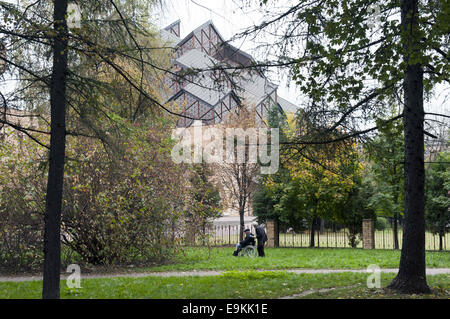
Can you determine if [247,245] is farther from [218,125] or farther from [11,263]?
[218,125]

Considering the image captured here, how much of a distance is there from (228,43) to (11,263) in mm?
9495

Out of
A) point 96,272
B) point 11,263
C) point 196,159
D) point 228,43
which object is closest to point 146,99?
point 228,43

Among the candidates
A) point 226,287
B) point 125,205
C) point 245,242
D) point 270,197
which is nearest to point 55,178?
point 226,287

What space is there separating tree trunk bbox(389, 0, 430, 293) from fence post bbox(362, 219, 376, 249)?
14.2 m

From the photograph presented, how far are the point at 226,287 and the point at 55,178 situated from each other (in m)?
4.15

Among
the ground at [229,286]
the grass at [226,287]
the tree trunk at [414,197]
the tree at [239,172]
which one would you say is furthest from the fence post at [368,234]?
the tree trunk at [414,197]

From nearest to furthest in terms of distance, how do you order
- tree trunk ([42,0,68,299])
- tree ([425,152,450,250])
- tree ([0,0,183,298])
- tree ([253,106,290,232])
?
tree ([0,0,183,298])
tree trunk ([42,0,68,299])
tree ([425,152,450,250])
tree ([253,106,290,232])

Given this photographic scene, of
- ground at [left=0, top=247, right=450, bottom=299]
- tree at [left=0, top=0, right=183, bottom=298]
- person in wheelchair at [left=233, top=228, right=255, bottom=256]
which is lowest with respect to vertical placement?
ground at [left=0, top=247, right=450, bottom=299]

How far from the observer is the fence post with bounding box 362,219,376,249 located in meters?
22.7

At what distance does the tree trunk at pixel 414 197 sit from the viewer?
8.80 meters

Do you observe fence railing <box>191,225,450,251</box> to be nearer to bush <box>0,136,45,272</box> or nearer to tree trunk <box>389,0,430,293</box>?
bush <box>0,136,45,272</box>

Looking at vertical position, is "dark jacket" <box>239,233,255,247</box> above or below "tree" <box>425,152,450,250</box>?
below

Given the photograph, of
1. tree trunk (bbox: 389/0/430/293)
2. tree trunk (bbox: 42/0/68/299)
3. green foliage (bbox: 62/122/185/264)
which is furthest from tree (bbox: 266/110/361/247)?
tree trunk (bbox: 42/0/68/299)

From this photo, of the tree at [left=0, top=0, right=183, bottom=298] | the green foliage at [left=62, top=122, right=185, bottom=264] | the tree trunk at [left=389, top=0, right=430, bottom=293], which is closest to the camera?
the tree at [left=0, top=0, right=183, bottom=298]
